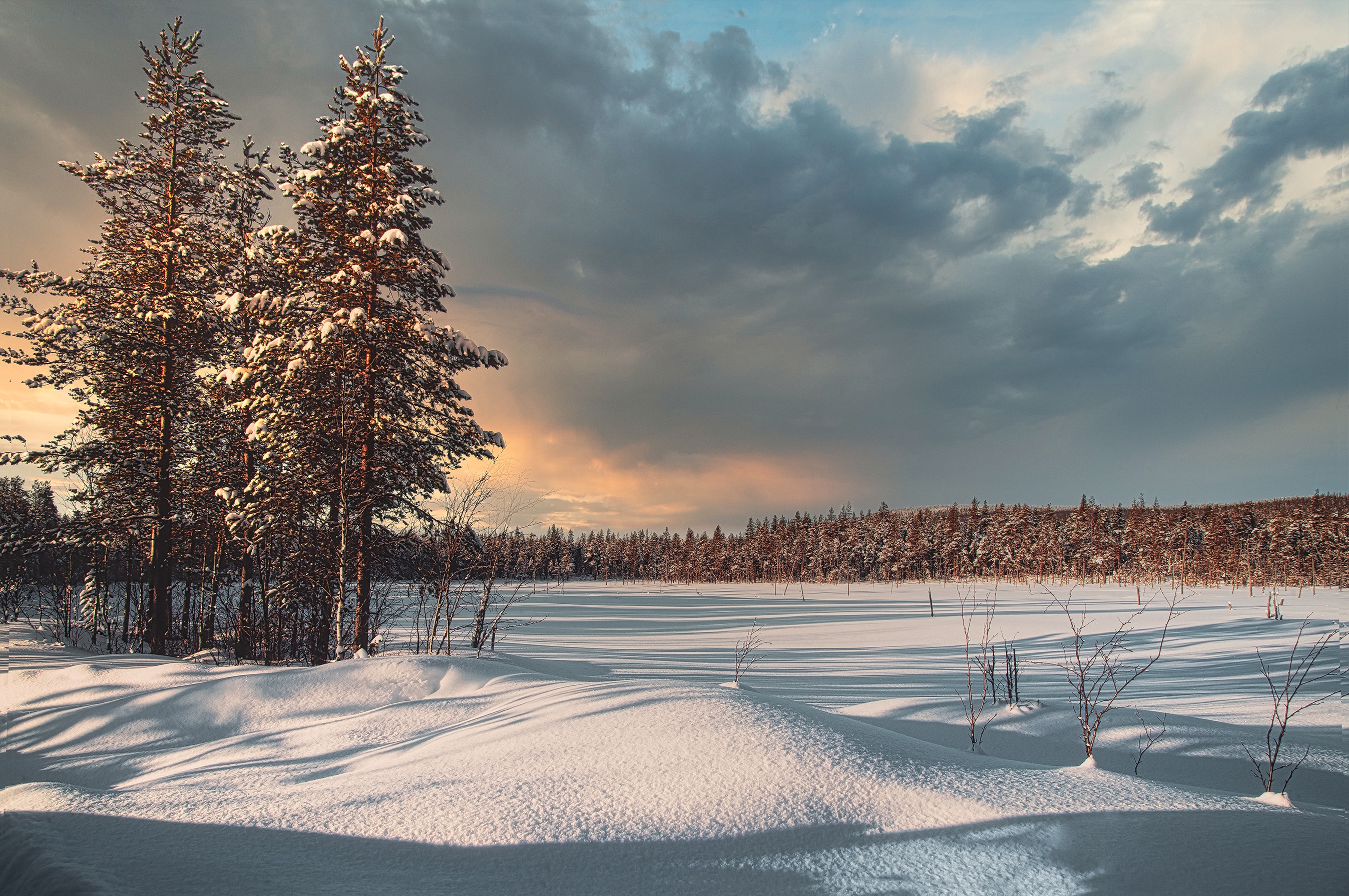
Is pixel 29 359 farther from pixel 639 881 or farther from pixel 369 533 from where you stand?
pixel 639 881

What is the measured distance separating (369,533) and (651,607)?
34.8 m

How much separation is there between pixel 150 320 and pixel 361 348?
4.93 metres

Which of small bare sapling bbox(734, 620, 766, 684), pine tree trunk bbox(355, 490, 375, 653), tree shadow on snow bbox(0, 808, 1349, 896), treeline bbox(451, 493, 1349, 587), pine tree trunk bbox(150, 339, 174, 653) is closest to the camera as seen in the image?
tree shadow on snow bbox(0, 808, 1349, 896)

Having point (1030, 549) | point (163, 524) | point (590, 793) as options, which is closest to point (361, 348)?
point (163, 524)

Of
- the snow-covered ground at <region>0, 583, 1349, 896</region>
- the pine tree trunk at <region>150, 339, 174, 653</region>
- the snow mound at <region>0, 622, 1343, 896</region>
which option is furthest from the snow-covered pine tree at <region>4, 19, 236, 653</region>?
the snow mound at <region>0, 622, 1343, 896</region>

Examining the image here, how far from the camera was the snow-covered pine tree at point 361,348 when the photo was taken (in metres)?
9.47

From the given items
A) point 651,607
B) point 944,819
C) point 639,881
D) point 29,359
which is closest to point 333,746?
point 639,881

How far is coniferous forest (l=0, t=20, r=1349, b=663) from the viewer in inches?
375

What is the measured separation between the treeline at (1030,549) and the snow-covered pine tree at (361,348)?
83.3 feet

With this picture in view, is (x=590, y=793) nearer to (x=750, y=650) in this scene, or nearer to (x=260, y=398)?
(x=260, y=398)

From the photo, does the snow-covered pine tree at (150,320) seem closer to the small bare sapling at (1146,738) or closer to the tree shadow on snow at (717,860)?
the tree shadow on snow at (717,860)

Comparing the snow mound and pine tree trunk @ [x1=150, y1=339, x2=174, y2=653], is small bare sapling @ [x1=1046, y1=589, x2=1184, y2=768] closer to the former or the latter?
the snow mound

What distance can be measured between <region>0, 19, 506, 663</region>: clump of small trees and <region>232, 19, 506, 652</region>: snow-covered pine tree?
0.13ft

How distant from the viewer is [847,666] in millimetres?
14086
